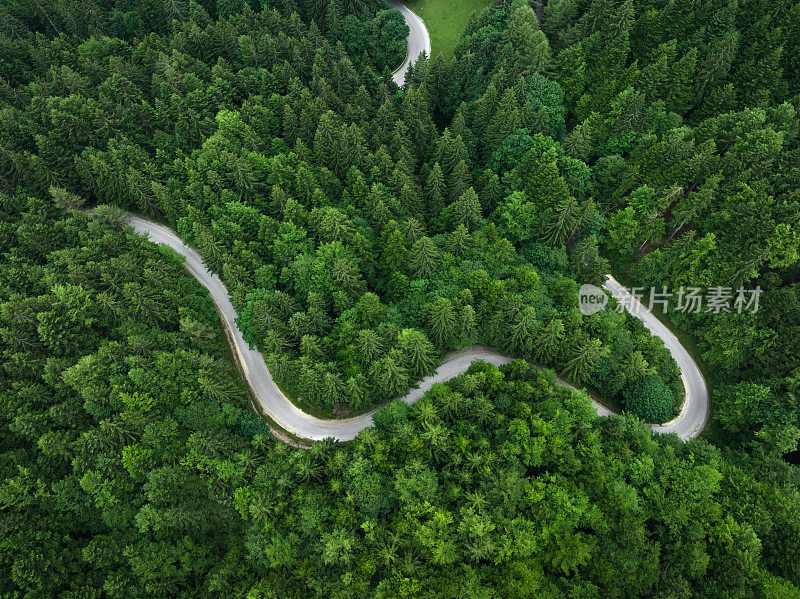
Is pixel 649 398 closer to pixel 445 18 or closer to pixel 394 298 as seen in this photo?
pixel 394 298

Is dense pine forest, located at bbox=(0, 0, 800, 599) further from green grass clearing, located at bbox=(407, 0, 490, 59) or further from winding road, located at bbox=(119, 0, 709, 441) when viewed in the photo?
green grass clearing, located at bbox=(407, 0, 490, 59)

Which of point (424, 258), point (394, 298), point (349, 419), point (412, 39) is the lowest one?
point (349, 419)

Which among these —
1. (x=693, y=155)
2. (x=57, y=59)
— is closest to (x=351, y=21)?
(x=57, y=59)

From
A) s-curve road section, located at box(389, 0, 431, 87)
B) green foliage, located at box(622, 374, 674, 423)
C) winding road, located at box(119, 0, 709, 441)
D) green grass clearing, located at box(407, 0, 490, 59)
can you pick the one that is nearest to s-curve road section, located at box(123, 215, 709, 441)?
winding road, located at box(119, 0, 709, 441)

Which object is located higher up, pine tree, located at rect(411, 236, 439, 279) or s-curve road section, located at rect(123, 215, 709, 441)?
pine tree, located at rect(411, 236, 439, 279)

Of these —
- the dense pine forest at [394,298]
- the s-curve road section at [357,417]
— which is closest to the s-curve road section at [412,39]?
the dense pine forest at [394,298]

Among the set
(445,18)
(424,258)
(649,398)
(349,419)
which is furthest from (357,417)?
(445,18)

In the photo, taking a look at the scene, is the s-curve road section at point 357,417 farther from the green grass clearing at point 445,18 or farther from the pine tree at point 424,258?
the green grass clearing at point 445,18
